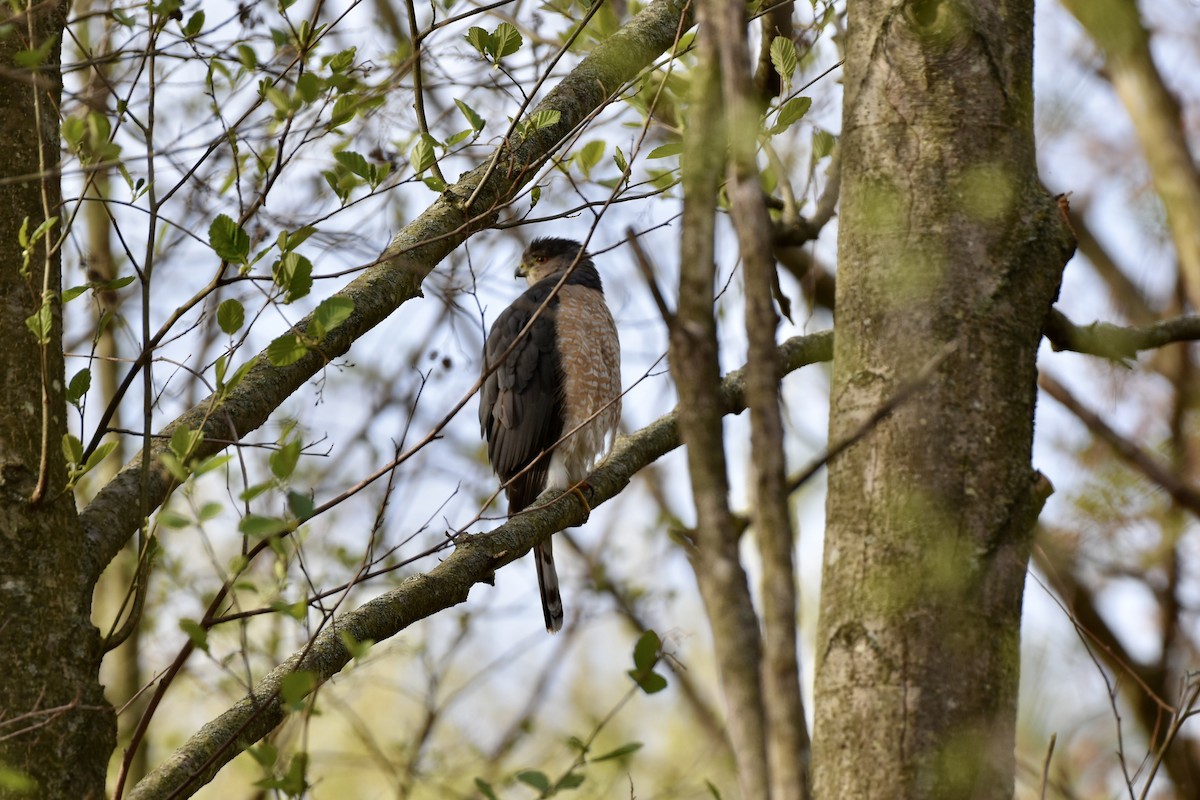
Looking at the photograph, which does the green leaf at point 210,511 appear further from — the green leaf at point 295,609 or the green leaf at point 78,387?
the green leaf at point 78,387

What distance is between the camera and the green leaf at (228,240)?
2.14m

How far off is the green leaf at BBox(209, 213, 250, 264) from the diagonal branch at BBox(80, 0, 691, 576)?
0.64 ft

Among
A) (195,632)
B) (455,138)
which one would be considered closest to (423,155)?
(455,138)

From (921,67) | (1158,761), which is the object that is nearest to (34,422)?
(921,67)

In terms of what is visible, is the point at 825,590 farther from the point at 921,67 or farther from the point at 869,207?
the point at 921,67

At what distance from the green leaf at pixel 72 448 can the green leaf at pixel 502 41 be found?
1263 millimetres

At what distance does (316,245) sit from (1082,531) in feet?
10.7

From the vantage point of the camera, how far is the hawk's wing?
5156 millimetres

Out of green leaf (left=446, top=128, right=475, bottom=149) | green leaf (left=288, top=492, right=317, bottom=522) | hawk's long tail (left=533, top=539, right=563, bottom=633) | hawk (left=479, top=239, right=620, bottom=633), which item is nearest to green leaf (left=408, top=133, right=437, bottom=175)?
green leaf (left=446, top=128, right=475, bottom=149)

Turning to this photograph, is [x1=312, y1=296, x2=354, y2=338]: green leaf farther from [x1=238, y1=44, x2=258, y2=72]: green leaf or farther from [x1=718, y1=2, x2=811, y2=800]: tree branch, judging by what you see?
[x1=718, y1=2, x2=811, y2=800]: tree branch

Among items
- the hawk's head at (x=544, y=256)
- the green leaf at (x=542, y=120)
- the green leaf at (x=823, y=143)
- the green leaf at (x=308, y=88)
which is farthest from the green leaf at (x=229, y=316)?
the hawk's head at (x=544, y=256)

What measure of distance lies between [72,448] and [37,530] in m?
0.20

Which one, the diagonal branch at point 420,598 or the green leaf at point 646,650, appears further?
the diagonal branch at point 420,598

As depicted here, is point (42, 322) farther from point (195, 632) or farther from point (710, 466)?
point (710, 466)
